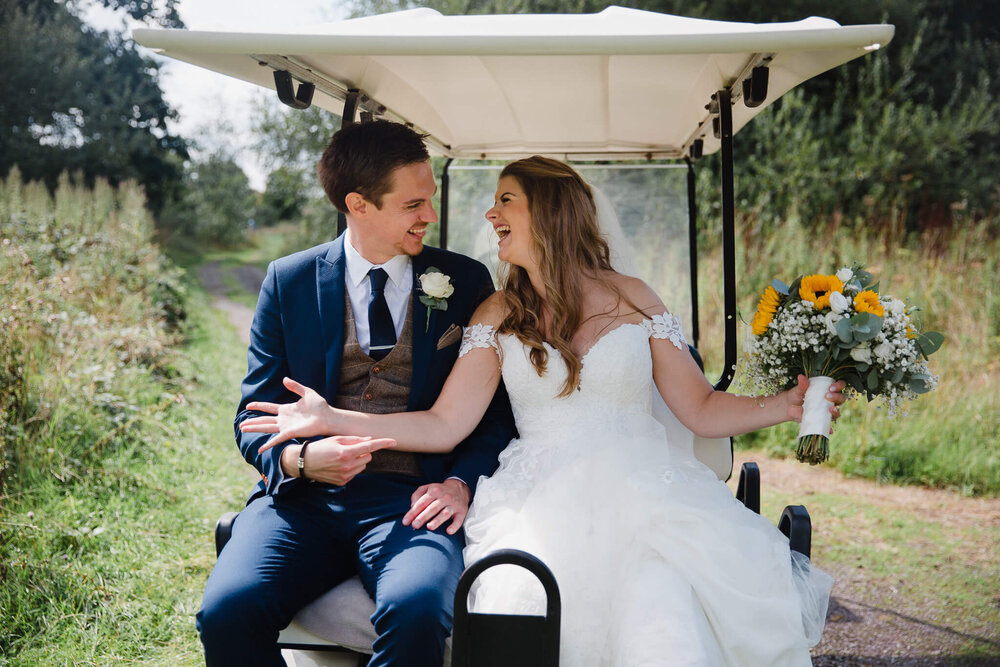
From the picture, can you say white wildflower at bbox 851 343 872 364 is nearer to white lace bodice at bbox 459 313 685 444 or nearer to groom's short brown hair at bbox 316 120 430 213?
white lace bodice at bbox 459 313 685 444

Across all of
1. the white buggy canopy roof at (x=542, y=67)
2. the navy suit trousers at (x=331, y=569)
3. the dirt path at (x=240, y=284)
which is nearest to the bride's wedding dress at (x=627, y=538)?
the navy suit trousers at (x=331, y=569)

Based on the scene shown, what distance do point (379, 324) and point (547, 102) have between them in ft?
3.88

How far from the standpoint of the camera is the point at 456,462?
2510 millimetres

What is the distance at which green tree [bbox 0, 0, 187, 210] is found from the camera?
1463cm

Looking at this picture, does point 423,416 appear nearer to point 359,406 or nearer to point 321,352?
point 359,406

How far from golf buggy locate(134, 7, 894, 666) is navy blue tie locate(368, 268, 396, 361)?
657 mm

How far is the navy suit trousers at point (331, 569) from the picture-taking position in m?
1.94

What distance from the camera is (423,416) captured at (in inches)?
95.8

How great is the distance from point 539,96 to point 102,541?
271cm

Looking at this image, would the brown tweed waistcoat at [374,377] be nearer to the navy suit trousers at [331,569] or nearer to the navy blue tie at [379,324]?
the navy blue tie at [379,324]

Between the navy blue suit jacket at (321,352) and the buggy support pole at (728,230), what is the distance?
818 millimetres

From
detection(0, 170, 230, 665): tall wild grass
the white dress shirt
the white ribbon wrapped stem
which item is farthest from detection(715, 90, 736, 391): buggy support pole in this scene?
detection(0, 170, 230, 665): tall wild grass

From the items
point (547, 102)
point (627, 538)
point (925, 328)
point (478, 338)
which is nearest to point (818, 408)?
point (627, 538)

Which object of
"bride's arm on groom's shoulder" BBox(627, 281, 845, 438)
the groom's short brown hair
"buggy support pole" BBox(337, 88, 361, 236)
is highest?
"buggy support pole" BBox(337, 88, 361, 236)
